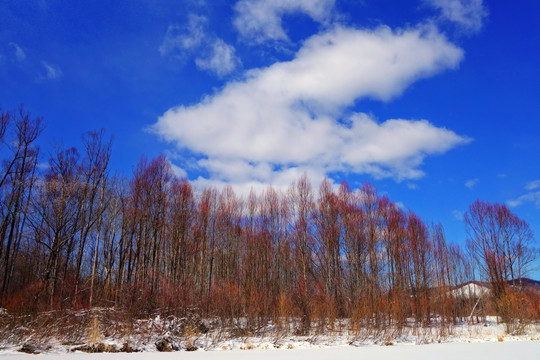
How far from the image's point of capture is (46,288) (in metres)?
17.0

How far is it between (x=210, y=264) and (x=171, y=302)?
470 inches

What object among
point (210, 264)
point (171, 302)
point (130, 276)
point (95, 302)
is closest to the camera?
point (171, 302)

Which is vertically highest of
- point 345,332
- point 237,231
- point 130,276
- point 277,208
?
point 277,208

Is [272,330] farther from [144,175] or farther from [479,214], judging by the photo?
[479,214]

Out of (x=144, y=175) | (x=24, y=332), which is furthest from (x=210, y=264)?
(x=24, y=332)

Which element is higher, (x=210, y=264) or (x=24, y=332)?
(x=210, y=264)

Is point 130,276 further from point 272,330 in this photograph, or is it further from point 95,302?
point 272,330

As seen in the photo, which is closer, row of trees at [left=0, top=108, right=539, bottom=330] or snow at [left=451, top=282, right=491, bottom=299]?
row of trees at [left=0, top=108, right=539, bottom=330]

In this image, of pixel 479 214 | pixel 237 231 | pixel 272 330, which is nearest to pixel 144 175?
pixel 237 231

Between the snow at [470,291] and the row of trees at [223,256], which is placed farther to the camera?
the snow at [470,291]

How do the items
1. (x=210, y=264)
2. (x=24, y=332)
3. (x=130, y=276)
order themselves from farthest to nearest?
(x=210, y=264) < (x=130, y=276) < (x=24, y=332)

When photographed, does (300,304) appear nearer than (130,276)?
Yes

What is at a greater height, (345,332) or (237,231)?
(237,231)

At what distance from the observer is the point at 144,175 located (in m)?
22.8
